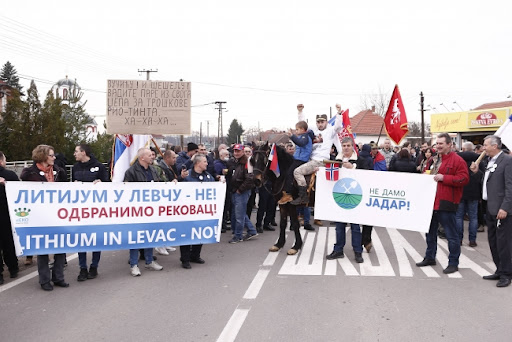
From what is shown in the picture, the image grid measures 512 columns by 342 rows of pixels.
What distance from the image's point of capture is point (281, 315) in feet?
17.1

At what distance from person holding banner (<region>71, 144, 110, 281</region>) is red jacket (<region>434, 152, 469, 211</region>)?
17.3ft

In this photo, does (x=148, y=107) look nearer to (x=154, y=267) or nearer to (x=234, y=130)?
(x=154, y=267)

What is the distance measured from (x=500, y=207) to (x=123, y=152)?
22.4ft

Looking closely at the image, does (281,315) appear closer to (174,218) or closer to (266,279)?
(266,279)

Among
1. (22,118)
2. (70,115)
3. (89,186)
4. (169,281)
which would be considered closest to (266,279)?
(169,281)

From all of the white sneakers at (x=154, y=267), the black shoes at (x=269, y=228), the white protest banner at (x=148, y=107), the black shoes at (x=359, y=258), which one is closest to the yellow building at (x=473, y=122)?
the black shoes at (x=269, y=228)

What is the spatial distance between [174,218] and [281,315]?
9.42 ft

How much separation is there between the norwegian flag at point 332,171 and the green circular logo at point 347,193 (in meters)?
0.12

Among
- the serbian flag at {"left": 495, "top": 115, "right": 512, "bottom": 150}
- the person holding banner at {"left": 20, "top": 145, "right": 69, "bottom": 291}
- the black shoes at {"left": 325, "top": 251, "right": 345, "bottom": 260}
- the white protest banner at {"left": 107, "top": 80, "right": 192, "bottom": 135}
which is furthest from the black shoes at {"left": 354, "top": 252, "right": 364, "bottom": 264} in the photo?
the person holding banner at {"left": 20, "top": 145, "right": 69, "bottom": 291}

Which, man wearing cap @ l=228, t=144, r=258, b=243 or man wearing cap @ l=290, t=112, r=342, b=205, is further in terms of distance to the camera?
man wearing cap @ l=228, t=144, r=258, b=243

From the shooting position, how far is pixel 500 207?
6500 millimetres

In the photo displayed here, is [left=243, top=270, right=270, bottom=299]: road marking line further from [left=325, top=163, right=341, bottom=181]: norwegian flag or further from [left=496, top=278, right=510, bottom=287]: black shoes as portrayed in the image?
[left=496, top=278, right=510, bottom=287]: black shoes

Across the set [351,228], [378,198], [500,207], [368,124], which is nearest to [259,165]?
[351,228]

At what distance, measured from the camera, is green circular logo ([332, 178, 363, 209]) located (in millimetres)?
8211
